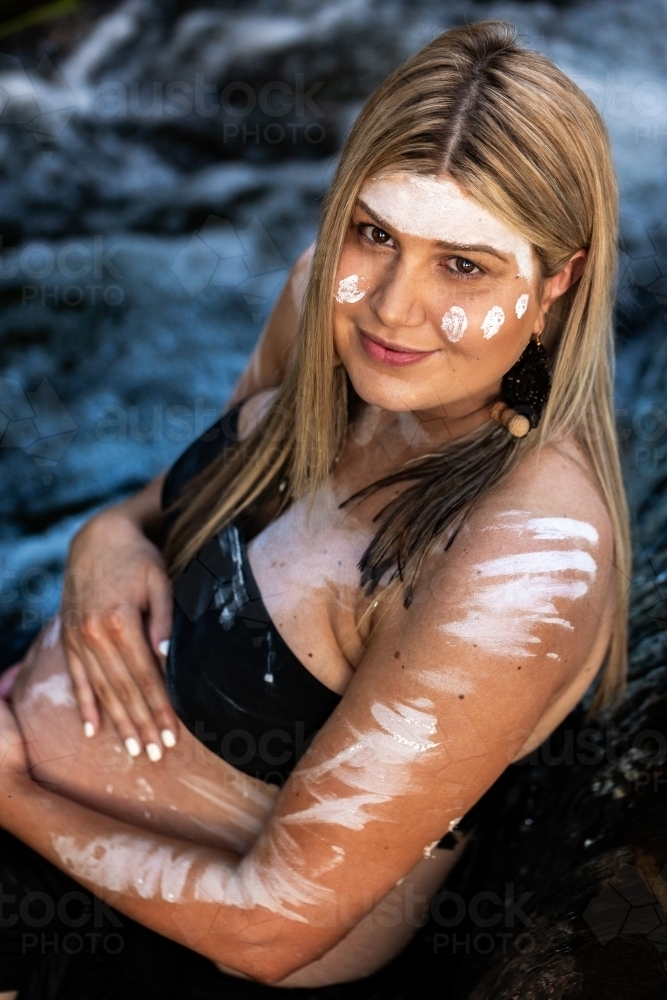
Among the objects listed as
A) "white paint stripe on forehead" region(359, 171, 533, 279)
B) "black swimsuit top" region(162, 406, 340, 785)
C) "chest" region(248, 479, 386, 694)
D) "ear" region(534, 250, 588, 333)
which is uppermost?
"white paint stripe on forehead" region(359, 171, 533, 279)

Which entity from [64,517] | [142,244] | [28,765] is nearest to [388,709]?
[28,765]

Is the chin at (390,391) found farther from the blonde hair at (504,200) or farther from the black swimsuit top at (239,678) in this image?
the black swimsuit top at (239,678)

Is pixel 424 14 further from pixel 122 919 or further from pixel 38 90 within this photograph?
pixel 122 919

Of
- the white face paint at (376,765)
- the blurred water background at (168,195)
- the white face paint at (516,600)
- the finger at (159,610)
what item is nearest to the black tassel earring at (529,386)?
the white face paint at (516,600)

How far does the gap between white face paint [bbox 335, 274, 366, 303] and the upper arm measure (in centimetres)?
32

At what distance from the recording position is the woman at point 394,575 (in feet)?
4.29

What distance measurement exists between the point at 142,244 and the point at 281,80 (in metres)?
0.88

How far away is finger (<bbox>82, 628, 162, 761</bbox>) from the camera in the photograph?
1.68m

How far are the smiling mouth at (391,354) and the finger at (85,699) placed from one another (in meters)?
0.75

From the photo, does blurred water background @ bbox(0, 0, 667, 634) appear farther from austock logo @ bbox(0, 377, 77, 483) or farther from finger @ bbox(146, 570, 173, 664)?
finger @ bbox(146, 570, 173, 664)

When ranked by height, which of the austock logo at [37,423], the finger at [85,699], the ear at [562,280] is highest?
the ear at [562,280]

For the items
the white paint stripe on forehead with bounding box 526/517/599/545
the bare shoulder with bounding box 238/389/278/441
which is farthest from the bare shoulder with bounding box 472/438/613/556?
the bare shoulder with bounding box 238/389/278/441

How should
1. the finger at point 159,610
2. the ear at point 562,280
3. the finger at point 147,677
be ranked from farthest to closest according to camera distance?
the finger at point 159,610 < the finger at point 147,677 < the ear at point 562,280

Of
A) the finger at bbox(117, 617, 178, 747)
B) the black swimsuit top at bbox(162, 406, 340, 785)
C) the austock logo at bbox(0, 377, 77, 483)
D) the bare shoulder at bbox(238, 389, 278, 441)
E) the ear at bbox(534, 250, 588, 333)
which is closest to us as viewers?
the ear at bbox(534, 250, 588, 333)
